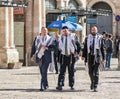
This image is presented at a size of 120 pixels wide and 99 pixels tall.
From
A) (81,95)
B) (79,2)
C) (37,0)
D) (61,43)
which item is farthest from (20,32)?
(81,95)

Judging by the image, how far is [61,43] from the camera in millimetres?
17922

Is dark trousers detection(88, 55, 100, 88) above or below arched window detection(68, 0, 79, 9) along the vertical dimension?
below

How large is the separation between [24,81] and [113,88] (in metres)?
4.01

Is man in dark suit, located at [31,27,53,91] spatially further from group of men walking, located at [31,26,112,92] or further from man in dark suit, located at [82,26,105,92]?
man in dark suit, located at [82,26,105,92]

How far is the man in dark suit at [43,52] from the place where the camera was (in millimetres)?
17547

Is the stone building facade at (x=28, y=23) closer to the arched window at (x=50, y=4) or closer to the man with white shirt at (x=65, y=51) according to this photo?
the arched window at (x=50, y=4)

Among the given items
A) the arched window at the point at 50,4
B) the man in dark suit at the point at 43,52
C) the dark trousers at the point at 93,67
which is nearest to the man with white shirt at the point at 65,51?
the man in dark suit at the point at 43,52

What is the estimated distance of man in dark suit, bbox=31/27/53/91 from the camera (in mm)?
17547

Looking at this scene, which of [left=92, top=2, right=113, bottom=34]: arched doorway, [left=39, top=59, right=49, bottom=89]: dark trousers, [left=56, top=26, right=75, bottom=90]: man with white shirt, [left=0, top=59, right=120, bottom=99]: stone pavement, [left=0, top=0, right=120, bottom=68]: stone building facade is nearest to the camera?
[left=0, top=59, right=120, bottom=99]: stone pavement

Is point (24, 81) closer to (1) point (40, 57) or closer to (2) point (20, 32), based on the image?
(1) point (40, 57)

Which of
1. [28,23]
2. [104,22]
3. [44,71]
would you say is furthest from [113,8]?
[44,71]

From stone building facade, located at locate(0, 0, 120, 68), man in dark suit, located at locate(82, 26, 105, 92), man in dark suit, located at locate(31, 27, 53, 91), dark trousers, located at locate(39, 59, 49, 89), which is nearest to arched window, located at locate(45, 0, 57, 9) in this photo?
stone building facade, located at locate(0, 0, 120, 68)

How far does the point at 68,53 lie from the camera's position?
17.7m

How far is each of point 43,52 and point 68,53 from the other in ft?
2.39
